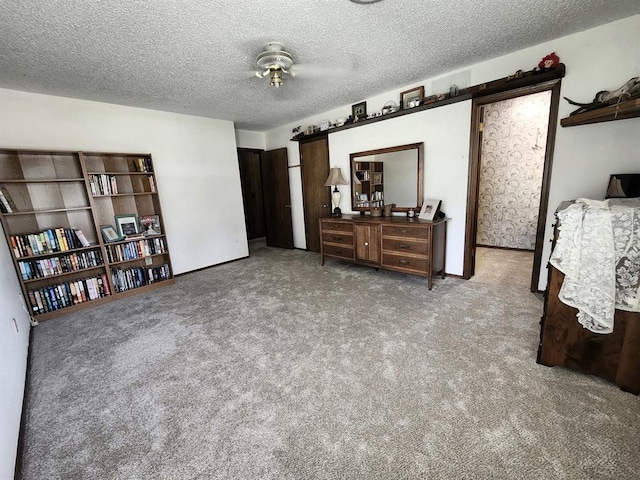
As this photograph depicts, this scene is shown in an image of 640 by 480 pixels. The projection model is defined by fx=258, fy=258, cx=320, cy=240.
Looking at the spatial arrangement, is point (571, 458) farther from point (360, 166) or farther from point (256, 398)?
point (360, 166)

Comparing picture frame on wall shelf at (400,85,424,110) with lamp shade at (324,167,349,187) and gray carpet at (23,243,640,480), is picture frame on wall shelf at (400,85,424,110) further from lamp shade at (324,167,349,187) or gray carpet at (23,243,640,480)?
gray carpet at (23,243,640,480)

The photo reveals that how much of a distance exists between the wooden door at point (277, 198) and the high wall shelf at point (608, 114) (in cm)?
402

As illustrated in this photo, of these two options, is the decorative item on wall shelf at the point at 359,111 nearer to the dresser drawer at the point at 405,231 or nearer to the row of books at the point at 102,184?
the dresser drawer at the point at 405,231

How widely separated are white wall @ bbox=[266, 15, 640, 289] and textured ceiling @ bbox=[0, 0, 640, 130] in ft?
0.42

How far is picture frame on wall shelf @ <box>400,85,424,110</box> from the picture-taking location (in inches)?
125

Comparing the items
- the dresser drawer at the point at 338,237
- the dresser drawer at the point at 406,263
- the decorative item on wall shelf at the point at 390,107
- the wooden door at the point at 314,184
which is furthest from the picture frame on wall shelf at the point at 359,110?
the dresser drawer at the point at 406,263

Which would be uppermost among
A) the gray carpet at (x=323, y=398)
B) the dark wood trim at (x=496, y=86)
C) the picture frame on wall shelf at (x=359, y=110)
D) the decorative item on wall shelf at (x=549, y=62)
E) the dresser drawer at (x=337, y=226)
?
the picture frame on wall shelf at (x=359, y=110)

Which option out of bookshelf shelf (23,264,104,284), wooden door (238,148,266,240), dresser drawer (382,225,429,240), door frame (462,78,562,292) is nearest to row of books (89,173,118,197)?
bookshelf shelf (23,264,104,284)

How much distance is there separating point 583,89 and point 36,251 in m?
5.61

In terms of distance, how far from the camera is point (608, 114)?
196 cm

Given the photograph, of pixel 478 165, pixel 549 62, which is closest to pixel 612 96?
pixel 549 62

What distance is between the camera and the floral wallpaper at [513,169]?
Result: 12.7ft

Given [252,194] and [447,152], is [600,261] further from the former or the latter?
[252,194]

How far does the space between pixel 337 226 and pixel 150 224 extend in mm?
2663
